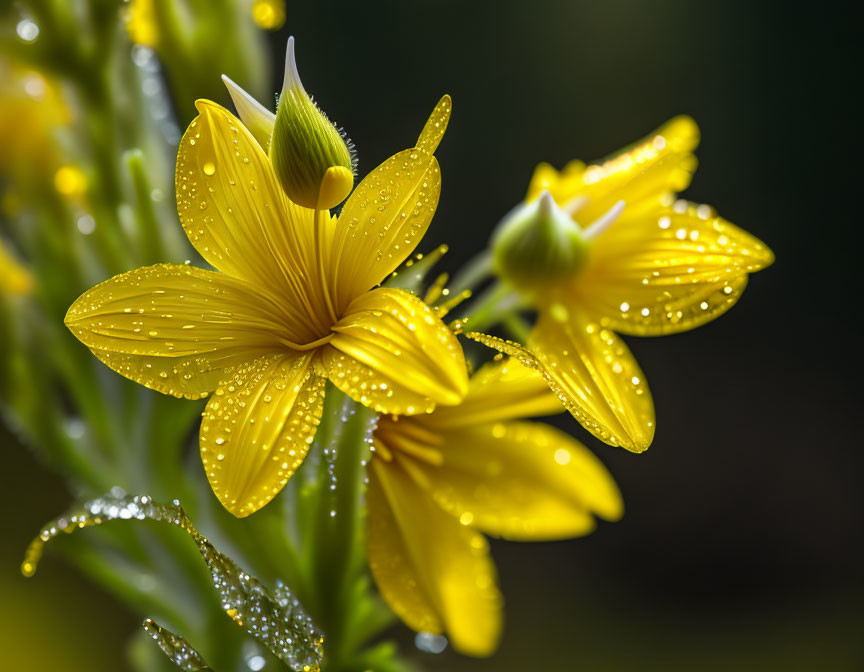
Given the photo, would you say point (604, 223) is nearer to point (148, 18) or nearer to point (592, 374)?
point (592, 374)

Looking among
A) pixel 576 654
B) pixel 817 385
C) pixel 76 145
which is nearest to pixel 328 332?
pixel 76 145

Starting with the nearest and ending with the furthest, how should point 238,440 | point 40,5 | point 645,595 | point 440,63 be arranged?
point 238,440 → point 40,5 → point 440,63 → point 645,595

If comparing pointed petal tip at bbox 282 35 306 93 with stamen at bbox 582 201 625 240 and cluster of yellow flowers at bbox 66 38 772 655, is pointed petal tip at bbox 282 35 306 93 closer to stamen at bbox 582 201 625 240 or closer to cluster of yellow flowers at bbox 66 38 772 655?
cluster of yellow flowers at bbox 66 38 772 655

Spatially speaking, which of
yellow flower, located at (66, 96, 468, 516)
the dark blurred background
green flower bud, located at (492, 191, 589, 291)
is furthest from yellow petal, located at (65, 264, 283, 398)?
the dark blurred background

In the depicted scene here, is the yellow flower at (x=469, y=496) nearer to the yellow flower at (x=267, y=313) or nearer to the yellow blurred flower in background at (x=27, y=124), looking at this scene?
the yellow flower at (x=267, y=313)

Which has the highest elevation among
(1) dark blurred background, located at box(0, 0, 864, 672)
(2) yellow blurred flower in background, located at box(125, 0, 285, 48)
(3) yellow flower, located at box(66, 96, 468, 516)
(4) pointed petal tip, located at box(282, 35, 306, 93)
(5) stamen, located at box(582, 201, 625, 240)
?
(2) yellow blurred flower in background, located at box(125, 0, 285, 48)

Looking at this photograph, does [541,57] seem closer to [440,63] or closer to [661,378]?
[440,63]
